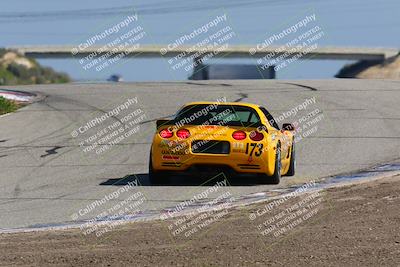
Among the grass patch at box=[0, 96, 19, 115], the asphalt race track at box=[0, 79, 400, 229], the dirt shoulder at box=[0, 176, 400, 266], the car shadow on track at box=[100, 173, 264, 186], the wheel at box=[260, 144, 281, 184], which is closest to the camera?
the dirt shoulder at box=[0, 176, 400, 266]

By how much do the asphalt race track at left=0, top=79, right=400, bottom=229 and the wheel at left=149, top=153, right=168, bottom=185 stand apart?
11cm

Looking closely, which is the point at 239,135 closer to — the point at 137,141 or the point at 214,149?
the point at 214,149

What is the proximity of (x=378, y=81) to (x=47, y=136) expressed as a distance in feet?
52.9

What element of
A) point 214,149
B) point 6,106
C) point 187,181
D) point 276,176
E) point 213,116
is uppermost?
point 6,106

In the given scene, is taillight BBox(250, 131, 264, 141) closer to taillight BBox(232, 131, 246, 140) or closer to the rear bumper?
taillight BBox(232, 131, 246, 140)

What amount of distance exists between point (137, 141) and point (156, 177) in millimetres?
5534

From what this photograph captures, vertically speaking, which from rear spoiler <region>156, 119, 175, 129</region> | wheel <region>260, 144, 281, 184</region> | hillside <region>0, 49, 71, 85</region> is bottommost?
hillside <region>0, 49, 71, 85</region>

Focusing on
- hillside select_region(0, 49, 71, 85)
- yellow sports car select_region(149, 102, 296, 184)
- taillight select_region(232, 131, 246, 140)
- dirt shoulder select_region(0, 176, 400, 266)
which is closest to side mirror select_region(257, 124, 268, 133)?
yellow sports car select_region(149, 102, 296, 184)

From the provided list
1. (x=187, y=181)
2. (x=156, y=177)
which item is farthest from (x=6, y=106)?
(x=156, y=177)

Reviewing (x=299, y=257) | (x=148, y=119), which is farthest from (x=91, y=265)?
(x=148, y=119)

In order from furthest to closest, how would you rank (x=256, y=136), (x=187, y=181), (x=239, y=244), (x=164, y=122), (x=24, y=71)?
(x=24, y=71) < (x=187, y=181) < (x=164, y=122) < (x=256, y=136) < (x=239, y=244)

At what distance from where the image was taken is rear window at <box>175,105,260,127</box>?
535 inches

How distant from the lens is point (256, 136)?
13.3 m

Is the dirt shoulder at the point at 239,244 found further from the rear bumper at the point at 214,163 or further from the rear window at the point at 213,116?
the rear window at the point at 213,116
